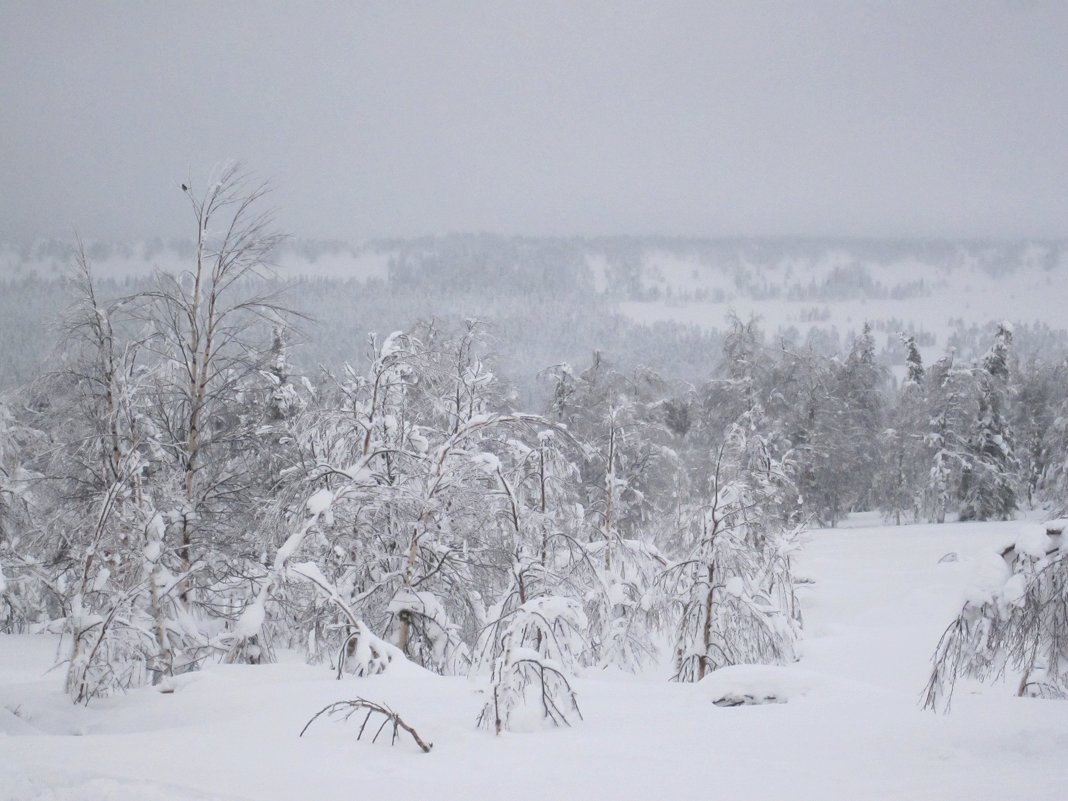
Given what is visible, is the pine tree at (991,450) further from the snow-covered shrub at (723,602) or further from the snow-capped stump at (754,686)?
the snow-capped stump at (754,686)

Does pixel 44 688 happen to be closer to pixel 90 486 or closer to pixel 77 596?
pixel 77 596

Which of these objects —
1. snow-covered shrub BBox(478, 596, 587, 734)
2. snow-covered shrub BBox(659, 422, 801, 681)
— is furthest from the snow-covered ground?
snow-covered shrub BBox(659, 422, 801, 681)

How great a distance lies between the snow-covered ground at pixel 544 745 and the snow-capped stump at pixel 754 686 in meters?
0.02

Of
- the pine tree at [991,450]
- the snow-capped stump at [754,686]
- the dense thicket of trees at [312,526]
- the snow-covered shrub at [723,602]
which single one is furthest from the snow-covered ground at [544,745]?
the pine tree at [991,450]

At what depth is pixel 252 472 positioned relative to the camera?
10.9 metres

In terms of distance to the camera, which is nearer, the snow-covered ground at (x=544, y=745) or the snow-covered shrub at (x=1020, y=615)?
the snow-covered ground at (x=544, y=745)

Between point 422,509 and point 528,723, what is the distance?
3933 millimetres

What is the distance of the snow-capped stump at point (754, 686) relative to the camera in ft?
22.7

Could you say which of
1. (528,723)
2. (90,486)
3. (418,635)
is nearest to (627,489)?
(418,635)

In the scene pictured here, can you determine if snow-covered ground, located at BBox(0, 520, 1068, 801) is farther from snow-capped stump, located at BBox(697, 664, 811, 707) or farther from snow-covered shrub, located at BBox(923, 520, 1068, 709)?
snow-covered shrub, located at BBox(923, 520, 1068, 709)

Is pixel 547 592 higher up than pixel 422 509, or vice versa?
pixel 422 509

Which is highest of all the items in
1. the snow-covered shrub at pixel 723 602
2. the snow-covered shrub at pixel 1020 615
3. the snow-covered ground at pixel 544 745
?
the snow-covered shrub at pixel 1020 615

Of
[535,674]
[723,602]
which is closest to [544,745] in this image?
[535,674]

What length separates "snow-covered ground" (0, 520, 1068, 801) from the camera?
14.1 feet
